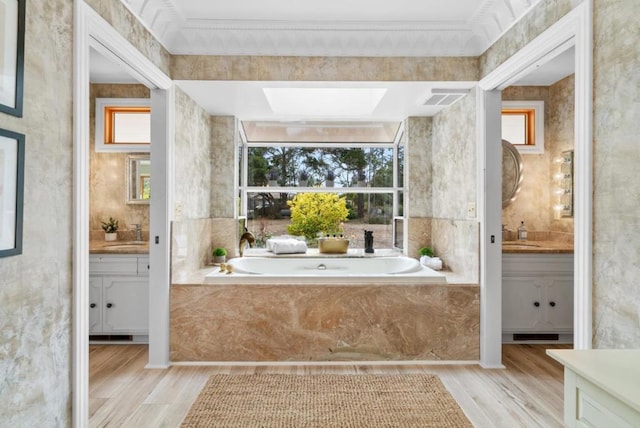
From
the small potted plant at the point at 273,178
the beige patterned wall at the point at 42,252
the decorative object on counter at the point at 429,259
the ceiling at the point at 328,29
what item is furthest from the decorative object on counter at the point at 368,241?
the beige patterned wall at the point at 42,252

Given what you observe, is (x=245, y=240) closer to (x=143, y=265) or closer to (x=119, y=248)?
(x=143, y=265)

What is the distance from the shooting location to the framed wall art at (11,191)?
1.52 metres

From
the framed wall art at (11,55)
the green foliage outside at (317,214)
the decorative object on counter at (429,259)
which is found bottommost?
the decorative object on counter at (429,259)

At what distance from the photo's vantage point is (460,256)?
3.62 m

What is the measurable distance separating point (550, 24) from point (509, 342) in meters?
2.61

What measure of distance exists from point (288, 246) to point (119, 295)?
5.25ft

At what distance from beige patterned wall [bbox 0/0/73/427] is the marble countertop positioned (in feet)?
10.6

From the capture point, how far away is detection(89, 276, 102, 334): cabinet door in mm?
3631

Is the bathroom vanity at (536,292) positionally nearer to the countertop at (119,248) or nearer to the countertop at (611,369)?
the countertop at (611,369)

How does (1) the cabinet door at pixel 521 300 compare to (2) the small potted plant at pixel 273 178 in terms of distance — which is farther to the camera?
(2) the small potted plant at pixel 273 178

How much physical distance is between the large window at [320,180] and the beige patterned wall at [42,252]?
290 cm

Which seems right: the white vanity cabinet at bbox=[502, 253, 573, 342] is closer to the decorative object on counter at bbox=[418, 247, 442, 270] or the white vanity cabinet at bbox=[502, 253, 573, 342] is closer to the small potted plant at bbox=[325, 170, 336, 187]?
the decorative object on counter at bbox=[418, 247, 442, 270]

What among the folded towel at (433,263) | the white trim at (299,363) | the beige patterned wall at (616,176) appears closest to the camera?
the beige patterned wall at (616,176)

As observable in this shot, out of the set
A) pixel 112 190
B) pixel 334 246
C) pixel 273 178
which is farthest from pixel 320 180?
pixel 112 190
